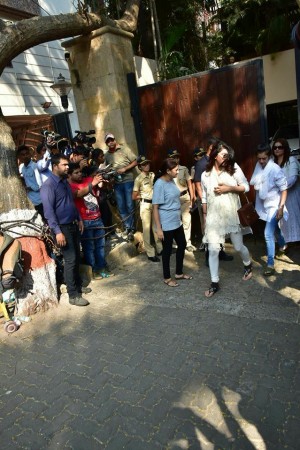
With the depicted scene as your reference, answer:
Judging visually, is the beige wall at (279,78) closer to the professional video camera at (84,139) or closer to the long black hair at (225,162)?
the professional video camera at (84,139)

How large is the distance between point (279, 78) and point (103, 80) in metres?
6.25

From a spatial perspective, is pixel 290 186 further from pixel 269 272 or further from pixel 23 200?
pixel 23 200

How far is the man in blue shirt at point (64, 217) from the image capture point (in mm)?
4246

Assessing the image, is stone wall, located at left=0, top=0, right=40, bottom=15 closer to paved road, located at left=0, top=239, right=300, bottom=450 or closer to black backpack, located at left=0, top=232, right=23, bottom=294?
black backpack, located at left=0, top=232, right=23, bottom=294

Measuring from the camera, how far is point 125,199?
239 inches

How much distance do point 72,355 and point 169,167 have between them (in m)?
2.45

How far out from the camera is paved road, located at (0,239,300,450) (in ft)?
8.27

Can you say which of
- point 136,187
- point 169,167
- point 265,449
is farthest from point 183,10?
point 265,449

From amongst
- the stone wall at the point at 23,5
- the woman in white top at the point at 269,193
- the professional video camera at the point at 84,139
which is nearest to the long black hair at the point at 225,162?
the woman in white top at the point at 269,193

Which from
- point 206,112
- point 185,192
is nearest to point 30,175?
point 185,192

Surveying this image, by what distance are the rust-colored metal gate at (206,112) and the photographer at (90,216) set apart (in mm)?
1787

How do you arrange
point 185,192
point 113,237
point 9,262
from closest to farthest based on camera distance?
point 9,262, point 185,192, point 113,237

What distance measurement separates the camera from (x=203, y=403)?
2.71 metres

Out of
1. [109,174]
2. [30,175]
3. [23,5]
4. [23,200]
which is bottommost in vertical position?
[23,200]
